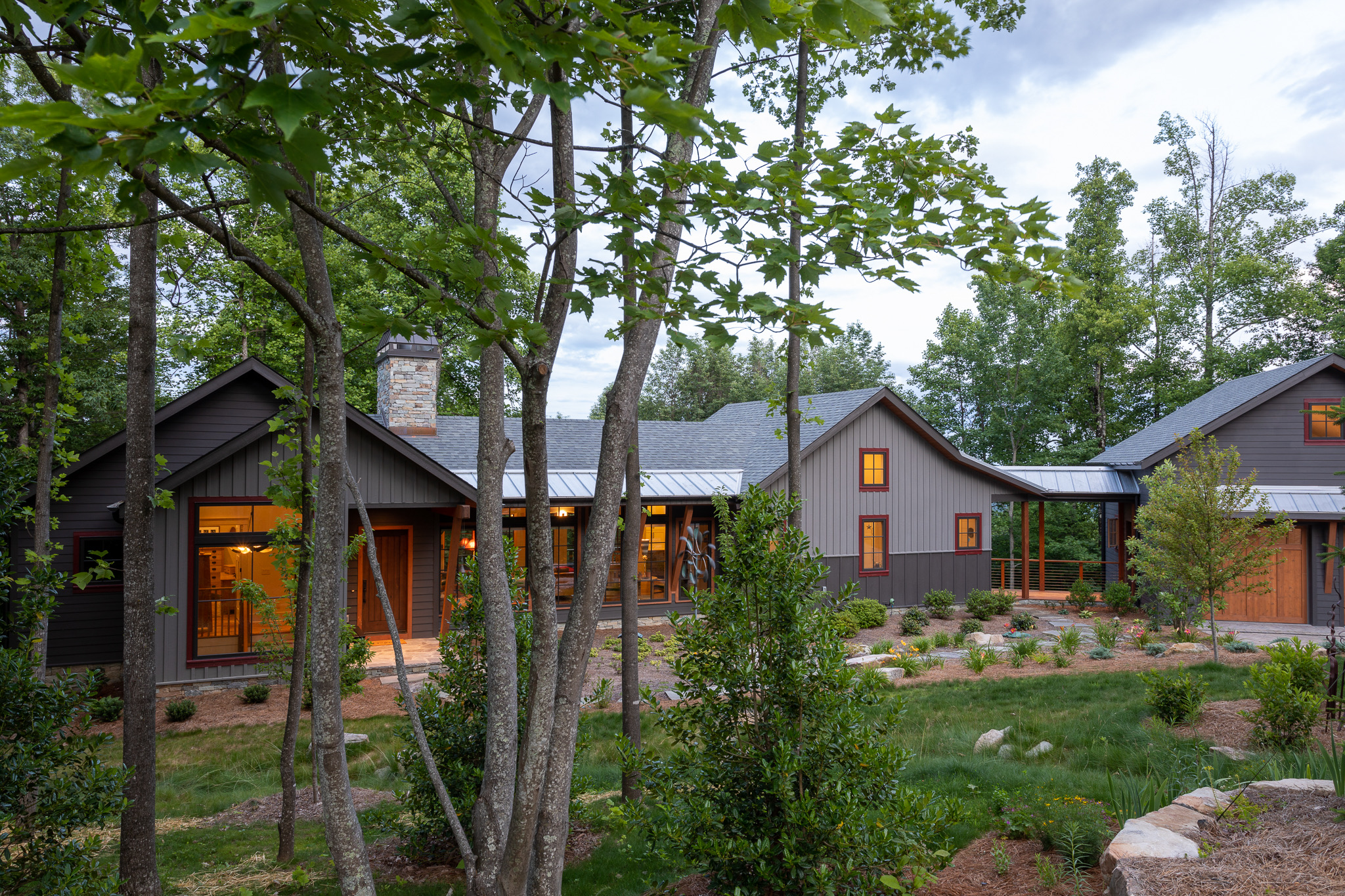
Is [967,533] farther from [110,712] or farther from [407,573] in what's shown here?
[110,712]

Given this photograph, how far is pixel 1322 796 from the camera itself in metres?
4.44

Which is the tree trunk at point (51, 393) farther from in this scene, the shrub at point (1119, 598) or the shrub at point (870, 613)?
the shrub at point (1119, 598)

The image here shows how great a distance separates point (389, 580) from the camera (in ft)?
47.1

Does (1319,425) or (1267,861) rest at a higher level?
(1319,425)

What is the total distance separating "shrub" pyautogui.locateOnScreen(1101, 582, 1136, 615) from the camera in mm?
17172

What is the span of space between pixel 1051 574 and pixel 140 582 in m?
26.6

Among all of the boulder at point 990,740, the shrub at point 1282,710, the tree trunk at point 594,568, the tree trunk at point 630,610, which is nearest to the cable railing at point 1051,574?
the boulder at point 990,740

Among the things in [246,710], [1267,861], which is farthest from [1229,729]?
[246,710]

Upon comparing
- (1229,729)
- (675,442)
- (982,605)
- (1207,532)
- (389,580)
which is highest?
(675,442)

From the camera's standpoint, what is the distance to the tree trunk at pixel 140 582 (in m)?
3.79

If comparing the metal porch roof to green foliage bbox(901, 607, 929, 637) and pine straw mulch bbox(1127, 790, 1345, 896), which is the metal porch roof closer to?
green foliage bbox(901, 607, 929, 637)

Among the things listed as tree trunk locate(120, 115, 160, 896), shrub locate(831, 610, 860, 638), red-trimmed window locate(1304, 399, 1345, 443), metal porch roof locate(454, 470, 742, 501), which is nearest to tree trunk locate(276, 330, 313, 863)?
tree trunk locate(120, 115, 160, 896)

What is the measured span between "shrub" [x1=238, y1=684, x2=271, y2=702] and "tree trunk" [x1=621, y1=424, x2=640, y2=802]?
21.6 feet

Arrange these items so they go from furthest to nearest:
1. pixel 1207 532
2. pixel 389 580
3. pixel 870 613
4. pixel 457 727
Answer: pixel 870 613 → pixel 389 580 → pixel 1207 532 → pixel 457 727
